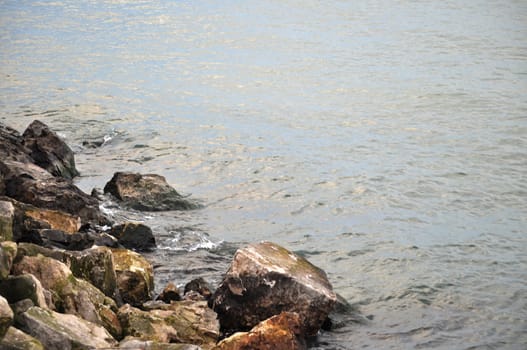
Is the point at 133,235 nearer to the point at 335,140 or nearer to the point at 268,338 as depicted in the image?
the point at 268,338

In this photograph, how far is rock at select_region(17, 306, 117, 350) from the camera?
25.8 feet

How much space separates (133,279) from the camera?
38.0ft

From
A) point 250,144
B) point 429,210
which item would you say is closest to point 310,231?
point 429,210

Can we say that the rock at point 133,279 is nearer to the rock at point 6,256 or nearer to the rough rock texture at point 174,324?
the rough rock texture at point 174,324

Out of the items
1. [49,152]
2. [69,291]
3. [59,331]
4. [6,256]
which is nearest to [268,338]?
[69,291]

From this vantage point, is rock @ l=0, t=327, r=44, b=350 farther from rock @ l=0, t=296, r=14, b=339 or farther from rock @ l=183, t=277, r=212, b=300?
rock @ l=183, t=277, r=212, b=300

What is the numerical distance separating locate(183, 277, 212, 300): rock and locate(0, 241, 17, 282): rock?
3.59 m

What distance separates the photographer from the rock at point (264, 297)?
37.0ft

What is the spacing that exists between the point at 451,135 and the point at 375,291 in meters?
12.7

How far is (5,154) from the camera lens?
16688 mm

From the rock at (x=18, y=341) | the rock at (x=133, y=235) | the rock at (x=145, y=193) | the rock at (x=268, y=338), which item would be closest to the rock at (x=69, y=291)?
the rock at (x=268, y=338)

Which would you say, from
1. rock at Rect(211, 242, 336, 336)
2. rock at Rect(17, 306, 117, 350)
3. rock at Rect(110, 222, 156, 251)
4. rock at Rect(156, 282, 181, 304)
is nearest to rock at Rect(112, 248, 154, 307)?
rock at Rect(156, 282, 181, 304)

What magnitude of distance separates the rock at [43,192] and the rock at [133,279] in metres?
2.85

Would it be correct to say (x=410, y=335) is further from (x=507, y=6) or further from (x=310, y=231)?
(x=507, y=6)
